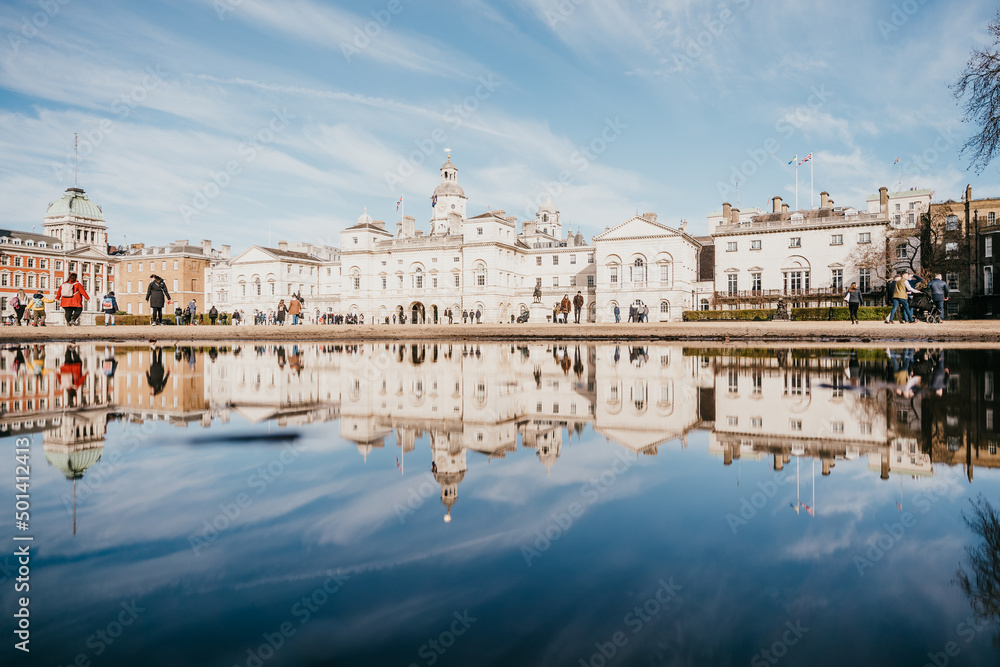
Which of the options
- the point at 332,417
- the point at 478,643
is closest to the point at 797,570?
the point at 478,643

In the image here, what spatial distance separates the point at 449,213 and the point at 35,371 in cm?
7672

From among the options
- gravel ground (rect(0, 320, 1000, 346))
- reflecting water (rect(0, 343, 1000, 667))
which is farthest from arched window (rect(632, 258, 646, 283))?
reflecting water (rect(0, 343, 1000, 667))

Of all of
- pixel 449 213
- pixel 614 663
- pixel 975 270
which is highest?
pixel 449 213

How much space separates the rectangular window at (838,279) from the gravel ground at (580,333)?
126 feet

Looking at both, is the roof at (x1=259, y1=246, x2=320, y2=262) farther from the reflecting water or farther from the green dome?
the reflecting water

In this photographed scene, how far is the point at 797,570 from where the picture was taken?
2.31m

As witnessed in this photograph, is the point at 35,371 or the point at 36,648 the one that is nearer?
the point at 36,648

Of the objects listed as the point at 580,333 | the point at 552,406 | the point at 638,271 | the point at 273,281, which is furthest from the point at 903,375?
the point at 273,281

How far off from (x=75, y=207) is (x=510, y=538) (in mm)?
132778

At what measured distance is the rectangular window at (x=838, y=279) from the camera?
6028cm

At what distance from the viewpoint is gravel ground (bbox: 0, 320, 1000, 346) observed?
60.6ft

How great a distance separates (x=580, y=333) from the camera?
24391mm

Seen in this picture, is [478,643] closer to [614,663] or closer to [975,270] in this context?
[614,663]

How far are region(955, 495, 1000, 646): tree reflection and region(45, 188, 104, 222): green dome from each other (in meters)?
131
